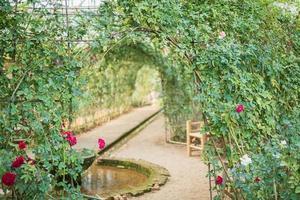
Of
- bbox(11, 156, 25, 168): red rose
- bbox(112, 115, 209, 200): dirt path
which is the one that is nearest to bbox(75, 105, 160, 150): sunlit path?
bbox(112, 115, 209, 200): dirt path

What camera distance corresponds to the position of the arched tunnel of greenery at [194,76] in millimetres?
3029

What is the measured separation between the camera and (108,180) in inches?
271

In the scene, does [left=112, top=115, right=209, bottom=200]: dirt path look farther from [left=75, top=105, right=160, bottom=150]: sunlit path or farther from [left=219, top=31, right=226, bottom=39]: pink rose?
[left=219, top=31, right=226, bottom=39]: pink rose

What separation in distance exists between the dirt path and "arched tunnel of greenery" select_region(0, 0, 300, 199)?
6.85 feet

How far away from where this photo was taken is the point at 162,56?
9750mm

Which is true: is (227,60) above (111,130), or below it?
above

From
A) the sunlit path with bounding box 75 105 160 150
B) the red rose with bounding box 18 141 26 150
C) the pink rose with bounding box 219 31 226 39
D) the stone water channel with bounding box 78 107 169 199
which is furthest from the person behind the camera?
the sunlit path with bounding box 75 105 160 150

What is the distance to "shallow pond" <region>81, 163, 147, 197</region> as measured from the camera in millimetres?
6270

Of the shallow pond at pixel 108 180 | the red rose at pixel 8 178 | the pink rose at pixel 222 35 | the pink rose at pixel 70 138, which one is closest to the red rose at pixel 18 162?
the red rose at pixel 8 178

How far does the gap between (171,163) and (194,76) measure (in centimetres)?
436

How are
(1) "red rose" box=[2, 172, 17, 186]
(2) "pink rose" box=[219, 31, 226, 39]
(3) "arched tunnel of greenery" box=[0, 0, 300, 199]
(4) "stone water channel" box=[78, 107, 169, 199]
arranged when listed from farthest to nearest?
(4) "stone water channel" box=[78, 107, 169, 199] → (2) "pink rose" box=[219, 31, 226, 39] → (3) "arched tunnel of greenery" box=[0, 0, 300, 199] → (1) "red rose" box=[2, 172, 17, 186]

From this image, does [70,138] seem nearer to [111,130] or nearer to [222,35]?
[222,35]

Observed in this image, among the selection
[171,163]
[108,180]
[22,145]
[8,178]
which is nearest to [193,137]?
[171,163]

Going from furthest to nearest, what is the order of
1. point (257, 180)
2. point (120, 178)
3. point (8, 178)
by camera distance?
point (120, 178)
point (257, 180)
point (8, 178)
